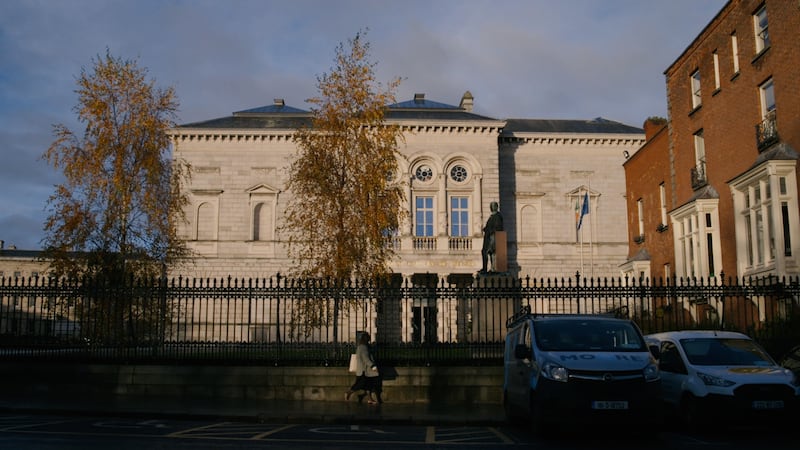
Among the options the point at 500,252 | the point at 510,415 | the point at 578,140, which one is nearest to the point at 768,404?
the point at 510,415

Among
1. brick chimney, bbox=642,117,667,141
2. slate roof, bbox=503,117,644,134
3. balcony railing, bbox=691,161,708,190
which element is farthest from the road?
slate roof, bbox=503,117,644,134

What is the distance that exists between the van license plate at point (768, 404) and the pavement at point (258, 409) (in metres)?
4.54

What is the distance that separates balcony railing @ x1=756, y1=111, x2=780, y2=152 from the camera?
907 inches

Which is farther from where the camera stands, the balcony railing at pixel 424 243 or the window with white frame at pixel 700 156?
the balcony railing at pixel 424 243

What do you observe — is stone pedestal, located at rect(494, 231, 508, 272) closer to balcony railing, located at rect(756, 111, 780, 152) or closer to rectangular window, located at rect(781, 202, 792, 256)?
rectangular window, located at rect(781, 202, 792, 256)

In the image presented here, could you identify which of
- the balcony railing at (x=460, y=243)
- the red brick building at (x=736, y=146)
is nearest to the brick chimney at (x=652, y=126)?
the red brick building at (x=736, y=146)

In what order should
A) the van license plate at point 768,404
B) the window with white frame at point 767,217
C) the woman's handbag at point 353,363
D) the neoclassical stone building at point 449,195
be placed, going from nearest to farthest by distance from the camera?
the van license plate at point 768,404 < the woman's handbag at point 353,363 < the window with white frame at point 767,217 < the neoclassical stone building at point 449,195

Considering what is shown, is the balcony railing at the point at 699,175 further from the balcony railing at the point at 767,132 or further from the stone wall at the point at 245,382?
the stone wall at the point at 245,382

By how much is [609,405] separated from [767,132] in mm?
16274

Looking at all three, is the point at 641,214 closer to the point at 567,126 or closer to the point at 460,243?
the point at 460,243

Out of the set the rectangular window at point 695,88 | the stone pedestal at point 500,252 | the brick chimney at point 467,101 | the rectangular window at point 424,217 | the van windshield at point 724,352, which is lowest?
the van windshield at point 724,352

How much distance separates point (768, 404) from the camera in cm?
1212

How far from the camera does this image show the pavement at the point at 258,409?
Answer: 1472cm

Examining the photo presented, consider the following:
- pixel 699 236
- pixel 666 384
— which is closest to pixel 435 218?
pixel 699 236
